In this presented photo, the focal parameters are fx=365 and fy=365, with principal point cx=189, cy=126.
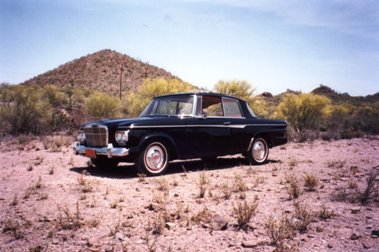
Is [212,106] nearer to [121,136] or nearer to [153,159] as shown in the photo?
[153,159]

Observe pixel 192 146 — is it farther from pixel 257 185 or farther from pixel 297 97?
pixel 297 97

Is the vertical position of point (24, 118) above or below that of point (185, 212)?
above

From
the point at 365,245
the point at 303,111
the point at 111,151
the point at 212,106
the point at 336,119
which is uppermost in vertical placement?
the point at 303,111

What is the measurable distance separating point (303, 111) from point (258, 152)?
41.2 feet

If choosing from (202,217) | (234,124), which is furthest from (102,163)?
(202,217)

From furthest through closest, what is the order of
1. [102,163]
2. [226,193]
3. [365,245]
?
[102,163] → [226,193] → [365,245]

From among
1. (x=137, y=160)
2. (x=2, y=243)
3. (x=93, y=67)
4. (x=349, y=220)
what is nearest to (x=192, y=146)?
(x=137, y=160)

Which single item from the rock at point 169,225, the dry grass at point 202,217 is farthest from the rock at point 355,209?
the rock at point 169,225

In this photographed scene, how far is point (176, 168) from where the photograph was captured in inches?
339

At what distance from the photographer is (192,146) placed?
25.8 ft

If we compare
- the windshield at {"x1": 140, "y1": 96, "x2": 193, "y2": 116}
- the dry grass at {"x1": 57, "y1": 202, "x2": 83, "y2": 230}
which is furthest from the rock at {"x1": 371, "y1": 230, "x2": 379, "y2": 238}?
the windshield at {"x1": 140, "y1": 96, "x2": 193, "y2": 116}

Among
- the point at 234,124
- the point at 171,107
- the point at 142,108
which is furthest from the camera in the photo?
the point at 142,108

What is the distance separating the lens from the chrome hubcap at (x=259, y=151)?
936 centimetres

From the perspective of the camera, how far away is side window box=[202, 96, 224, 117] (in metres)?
8.23
